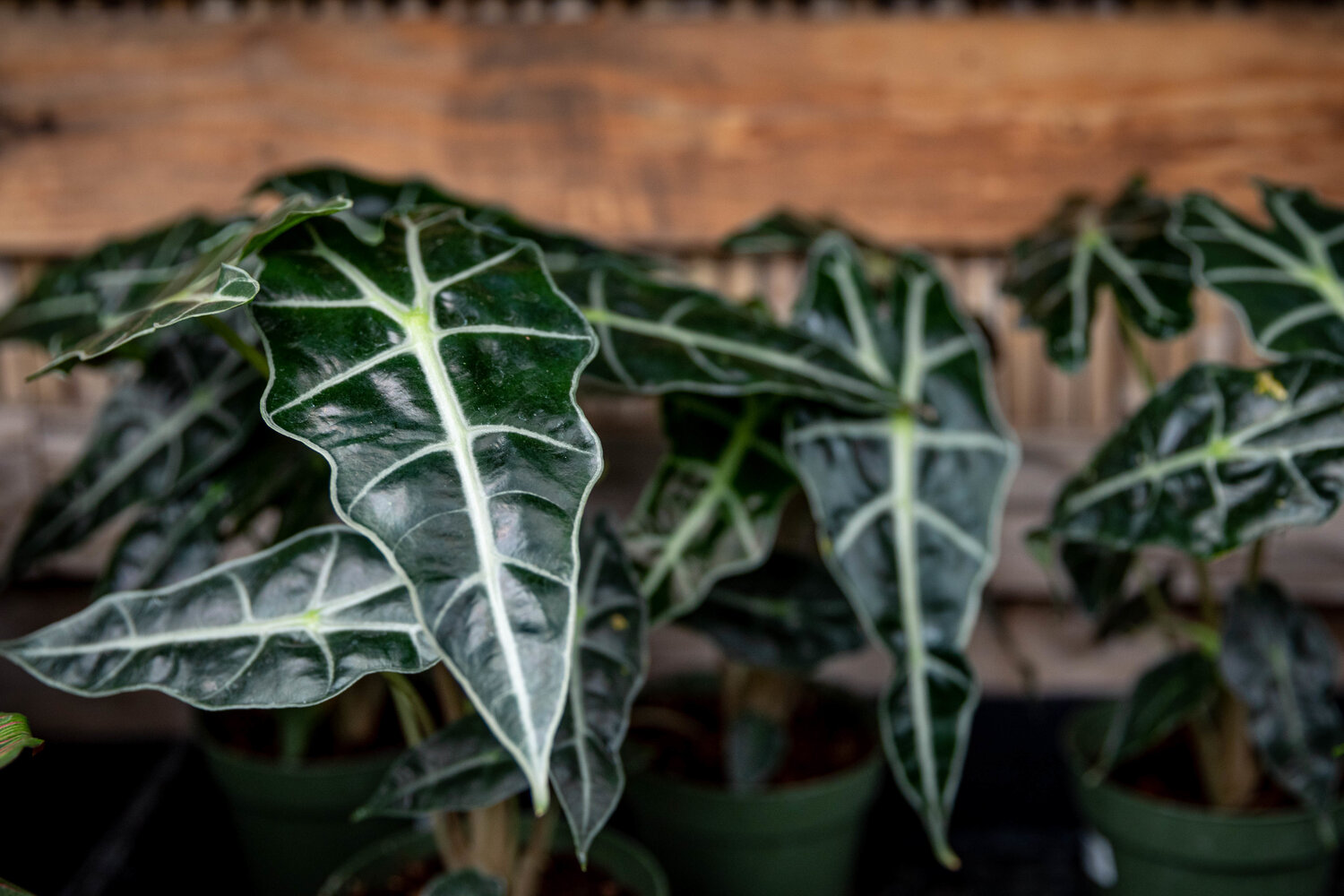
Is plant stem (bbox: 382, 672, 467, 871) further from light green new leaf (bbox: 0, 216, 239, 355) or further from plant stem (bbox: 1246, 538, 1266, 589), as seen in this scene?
plant stem (bbox: 1246, 538, 1266, 589)

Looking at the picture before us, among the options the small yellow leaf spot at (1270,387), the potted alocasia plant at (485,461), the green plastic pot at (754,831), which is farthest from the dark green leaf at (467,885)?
the small yellow leaf spot at (1270,387)

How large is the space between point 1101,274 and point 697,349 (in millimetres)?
453

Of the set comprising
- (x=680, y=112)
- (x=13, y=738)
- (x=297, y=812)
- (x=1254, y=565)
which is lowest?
(x=297, y=812)

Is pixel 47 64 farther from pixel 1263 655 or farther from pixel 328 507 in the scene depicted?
pixel 1263 655

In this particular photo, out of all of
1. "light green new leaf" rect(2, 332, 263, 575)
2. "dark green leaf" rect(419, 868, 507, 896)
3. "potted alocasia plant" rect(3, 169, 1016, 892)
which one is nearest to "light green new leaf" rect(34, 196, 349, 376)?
"potted alocasia plant" rect(3, 169, 1016, 892)

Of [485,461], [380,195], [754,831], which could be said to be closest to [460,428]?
[485,461]

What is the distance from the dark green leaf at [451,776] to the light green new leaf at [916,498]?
0.30 meters

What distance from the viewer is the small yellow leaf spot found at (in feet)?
2.66

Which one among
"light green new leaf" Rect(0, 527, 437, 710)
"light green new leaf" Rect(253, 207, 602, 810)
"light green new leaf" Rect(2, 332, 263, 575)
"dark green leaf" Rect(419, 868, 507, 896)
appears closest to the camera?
"light green new leaf" Rect(253, 207, 602, 810)

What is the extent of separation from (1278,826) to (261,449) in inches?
42.0

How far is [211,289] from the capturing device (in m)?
0.59

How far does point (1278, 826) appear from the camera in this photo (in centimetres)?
98

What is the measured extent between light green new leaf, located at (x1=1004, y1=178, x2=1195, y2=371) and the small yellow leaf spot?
12 centimetres

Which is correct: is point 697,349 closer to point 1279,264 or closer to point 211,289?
point 211,289
